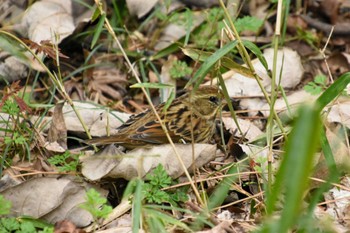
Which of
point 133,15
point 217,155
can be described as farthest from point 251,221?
point 133,15

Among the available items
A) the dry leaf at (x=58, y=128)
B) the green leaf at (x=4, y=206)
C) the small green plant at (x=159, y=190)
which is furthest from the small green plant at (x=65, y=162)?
the green leaf at (x=4, y=206)

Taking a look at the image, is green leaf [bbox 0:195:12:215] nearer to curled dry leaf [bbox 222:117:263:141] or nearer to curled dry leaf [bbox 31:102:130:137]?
curled dry leaf [bbox 31:102:130:137]

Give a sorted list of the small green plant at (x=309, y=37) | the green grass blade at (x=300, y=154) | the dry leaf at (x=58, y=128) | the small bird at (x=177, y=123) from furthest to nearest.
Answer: the small green plant at (x=309, y=37)
the dry leaf at (x=58, y=128)
the small bird at (x=177, y=123)
the green grass blade at (x=300, y=154)

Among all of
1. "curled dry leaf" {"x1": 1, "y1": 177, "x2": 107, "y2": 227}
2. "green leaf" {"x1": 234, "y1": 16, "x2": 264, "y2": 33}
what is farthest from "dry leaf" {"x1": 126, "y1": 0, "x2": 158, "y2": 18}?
"curled dry leaf" {"x1": 1, "y1": 177, "x2": 107, "y2": 227}

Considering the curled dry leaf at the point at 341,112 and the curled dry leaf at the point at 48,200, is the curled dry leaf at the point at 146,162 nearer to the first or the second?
the curled dry leaf at the point at 48,200

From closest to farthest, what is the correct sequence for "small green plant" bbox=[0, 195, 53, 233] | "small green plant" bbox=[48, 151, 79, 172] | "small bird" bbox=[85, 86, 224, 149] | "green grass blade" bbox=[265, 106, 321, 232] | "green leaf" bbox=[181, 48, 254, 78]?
1. "green grass blade" bbox=[265, 106, 321, 232]
2. "small green plant" bbox=[0, 195, 53, 233]
3. "green leaf" bbox=[181, 48, 254, 78]
4. "small green plant" bbox=[48, 151, 79, 172]
5. "small bird" bbox=[85, 86, 224, 149]
